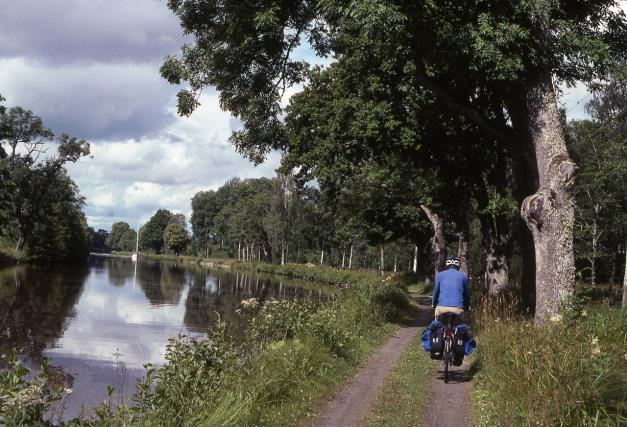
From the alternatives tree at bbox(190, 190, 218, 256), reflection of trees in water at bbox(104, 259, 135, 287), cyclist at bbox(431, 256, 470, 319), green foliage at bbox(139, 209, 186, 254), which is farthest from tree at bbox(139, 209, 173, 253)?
cyclist at bbox(431, 256, 470, 319)

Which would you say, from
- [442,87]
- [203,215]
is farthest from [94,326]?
[203,215]

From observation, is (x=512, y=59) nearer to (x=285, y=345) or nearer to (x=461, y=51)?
(x=461, y=51)

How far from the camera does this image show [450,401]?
7.79 meters

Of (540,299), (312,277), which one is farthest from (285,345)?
(312,277)

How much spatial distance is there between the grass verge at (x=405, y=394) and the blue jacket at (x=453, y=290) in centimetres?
121

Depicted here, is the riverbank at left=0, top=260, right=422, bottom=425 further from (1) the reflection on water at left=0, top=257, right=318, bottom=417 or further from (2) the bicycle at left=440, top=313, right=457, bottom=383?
(2) the bicycle at left=440, top=313, right=457, bottom=383

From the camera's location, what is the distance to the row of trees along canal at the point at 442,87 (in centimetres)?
1080

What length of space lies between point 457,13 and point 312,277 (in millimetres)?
55162

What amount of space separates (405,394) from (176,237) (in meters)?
156

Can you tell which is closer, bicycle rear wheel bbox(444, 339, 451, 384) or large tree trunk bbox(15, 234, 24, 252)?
bicycle rear wheel bbox(444, 339, 451, 384)

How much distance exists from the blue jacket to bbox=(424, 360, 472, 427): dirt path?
3.68 ft

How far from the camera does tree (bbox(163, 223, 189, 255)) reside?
159m

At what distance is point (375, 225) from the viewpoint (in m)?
46.7

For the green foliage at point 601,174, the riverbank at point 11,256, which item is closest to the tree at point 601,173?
the green foliage at point 601,174
